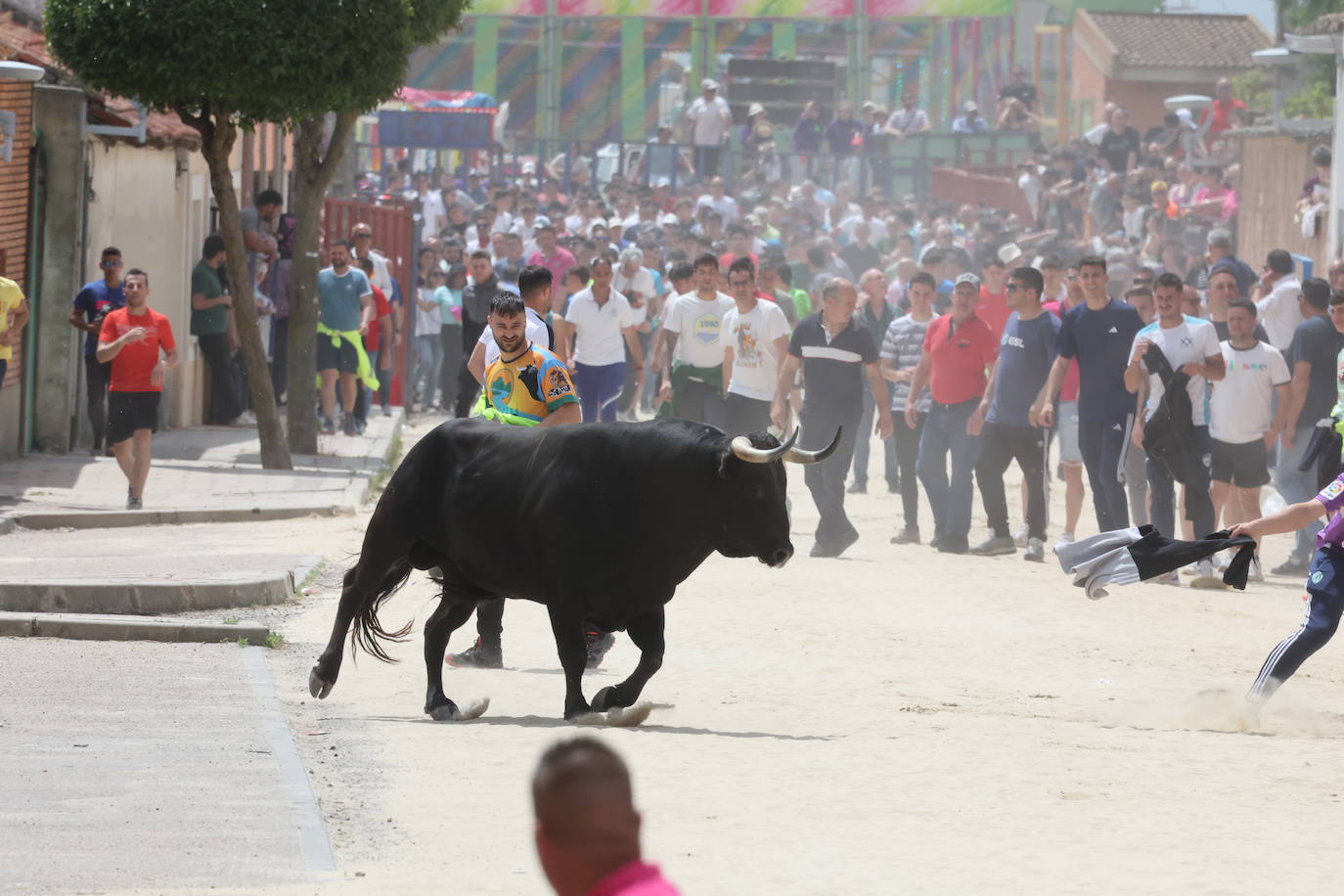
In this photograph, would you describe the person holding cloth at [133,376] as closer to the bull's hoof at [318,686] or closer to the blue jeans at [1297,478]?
the bull's hoof at [318,686]

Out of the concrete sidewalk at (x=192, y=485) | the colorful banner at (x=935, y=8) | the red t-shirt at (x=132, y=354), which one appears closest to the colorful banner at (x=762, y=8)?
the colorful banner at (x=935, y=8)

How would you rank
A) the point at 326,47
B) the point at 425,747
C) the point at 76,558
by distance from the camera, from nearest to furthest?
the point at 425,747 → the point at 76,558 → the point at 326,47

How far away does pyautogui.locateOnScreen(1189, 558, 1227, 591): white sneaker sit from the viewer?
13.7m

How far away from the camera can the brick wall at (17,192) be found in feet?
57.1

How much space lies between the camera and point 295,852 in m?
6.04

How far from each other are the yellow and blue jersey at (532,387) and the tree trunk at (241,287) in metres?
8.47

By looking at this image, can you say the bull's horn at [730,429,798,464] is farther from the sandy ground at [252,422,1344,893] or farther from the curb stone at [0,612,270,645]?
the curb stone at [0,612,270,645]

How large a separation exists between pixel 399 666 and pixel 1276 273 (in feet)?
32.2

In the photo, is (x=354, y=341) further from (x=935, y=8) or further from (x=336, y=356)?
(x=935, y=8)

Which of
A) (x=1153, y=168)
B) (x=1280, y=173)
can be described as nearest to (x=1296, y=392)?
(x=1280, y=173)

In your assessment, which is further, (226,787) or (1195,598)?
(1195,598)

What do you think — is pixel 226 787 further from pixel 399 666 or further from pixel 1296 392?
pixel 1296 392

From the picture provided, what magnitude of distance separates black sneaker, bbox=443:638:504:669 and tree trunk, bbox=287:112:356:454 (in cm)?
913

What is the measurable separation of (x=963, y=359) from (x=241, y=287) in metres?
6.09
